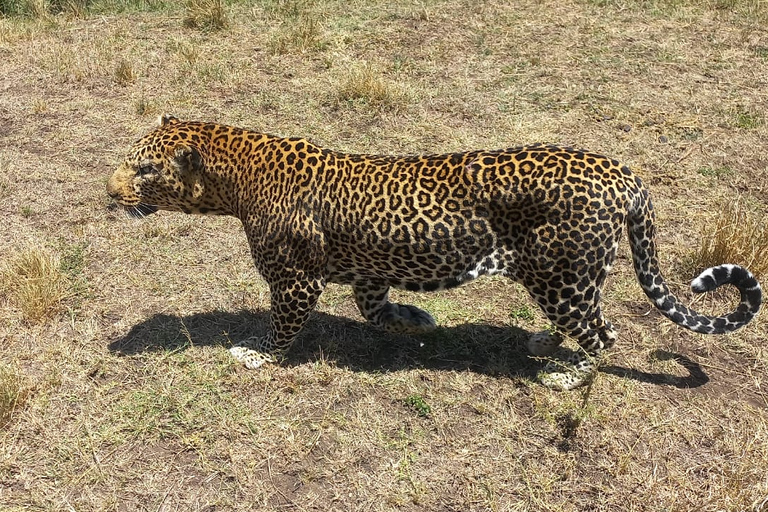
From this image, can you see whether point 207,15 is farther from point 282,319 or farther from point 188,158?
point 282,319

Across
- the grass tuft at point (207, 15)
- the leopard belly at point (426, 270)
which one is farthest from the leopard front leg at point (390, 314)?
the grass tuft at point (207, 15)

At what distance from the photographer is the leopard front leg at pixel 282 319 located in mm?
5359

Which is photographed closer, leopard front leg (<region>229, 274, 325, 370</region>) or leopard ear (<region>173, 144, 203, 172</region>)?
leopard ear (<region>173, 144, 203, 172</region>)

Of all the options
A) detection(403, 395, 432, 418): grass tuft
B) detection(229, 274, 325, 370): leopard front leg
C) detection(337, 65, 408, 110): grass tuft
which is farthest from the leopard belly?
detection(337, 65, 408, 110): grass tuft

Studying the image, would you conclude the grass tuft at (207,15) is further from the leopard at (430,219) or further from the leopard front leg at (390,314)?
the leopard front leg at (390,314)

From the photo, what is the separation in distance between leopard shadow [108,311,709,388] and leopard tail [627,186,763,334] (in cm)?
67

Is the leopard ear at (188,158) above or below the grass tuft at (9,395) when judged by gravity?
above

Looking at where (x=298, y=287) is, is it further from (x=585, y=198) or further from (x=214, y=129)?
(x=585, y=198)

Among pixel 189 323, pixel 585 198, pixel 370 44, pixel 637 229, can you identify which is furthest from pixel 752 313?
pixel 370 44

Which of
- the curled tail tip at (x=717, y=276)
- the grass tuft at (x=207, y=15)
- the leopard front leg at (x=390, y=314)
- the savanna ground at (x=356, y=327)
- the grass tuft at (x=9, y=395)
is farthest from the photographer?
the grass tuft at (x=207, y=15)

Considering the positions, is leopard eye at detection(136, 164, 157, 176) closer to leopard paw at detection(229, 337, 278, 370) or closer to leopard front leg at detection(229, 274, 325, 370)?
leopard front leg at detection(229, 274, 325, 370)

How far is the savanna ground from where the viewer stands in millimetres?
4836

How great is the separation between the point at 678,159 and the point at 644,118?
1.08 meters

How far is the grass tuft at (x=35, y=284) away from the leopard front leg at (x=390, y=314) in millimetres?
2842
